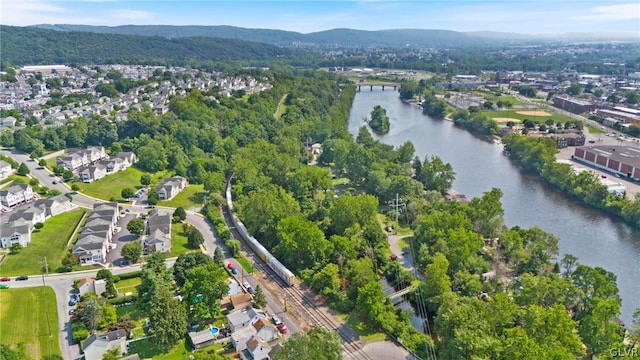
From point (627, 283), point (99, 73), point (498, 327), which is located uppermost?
point (99, 73)

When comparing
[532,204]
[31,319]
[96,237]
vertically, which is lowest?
[532,204]

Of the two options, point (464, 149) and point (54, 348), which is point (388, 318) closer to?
point (54, 348)

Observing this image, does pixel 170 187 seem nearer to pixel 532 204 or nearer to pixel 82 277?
pixel 82 277

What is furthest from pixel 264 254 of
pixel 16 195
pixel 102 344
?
pixel 16 195

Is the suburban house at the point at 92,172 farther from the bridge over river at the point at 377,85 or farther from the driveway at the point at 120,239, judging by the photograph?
the bridge over river at the point at 377,85

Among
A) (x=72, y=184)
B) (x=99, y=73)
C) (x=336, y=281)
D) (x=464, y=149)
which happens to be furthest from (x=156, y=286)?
(x=99, y=73)

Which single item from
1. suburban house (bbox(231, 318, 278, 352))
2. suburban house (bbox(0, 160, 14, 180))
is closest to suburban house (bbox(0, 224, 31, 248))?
suburban house (bbox(0, 160, 14, 180))

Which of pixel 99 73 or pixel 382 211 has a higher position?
pixel 99 73

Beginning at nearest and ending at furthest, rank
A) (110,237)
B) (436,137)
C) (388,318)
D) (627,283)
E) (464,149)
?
1. (388,318)
2. (627,283)
3. (110,237)
4. (464,149)
5. (436,137)
